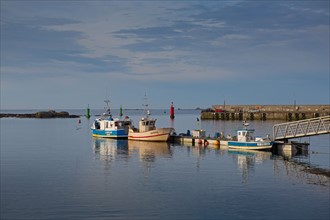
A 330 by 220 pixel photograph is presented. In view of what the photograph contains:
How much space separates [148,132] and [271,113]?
88192 mm

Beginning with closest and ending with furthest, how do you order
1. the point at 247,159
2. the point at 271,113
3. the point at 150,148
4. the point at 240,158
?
the point at 247,159 → the point at 240,158 → the point at 150,148 → the point at 271,113

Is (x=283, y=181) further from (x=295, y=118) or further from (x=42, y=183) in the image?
(x=295, y=118)

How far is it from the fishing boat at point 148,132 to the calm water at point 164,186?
54.4ft

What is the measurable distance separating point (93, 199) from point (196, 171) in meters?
14.7

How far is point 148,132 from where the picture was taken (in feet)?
243

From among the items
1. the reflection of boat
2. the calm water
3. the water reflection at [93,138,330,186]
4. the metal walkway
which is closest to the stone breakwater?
the reflection of boat

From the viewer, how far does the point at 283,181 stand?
37000 mm

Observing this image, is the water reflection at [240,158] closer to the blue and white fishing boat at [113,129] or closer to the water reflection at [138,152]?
the water reflection at [138,152]

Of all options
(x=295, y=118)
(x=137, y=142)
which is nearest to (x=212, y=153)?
(x=137, y=142)

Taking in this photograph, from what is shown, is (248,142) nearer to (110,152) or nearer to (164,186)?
(110,152)

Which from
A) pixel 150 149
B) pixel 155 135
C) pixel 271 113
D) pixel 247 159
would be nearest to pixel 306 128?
pixel 247 159

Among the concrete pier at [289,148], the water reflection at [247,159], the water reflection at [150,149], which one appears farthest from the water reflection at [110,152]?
the concrete pier at [289,148]

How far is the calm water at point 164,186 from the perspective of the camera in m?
27.0

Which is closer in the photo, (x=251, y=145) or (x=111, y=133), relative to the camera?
(x=251, y=145)
